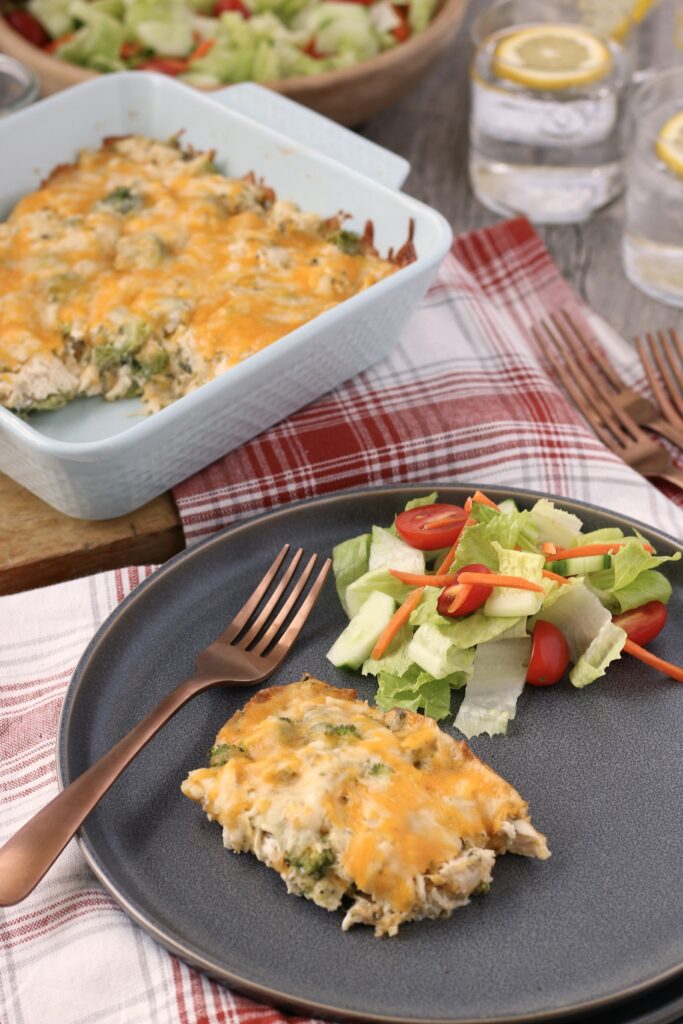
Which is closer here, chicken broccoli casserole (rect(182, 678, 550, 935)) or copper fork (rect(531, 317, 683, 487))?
chicken broccoli casserole (rect(182, 678, 550, 935))

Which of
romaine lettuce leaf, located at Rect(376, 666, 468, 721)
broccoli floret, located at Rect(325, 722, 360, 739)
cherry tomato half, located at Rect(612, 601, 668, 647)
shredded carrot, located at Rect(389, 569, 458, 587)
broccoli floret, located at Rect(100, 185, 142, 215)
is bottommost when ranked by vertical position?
romaine lettuce leaf, located at Rect(376, 666, 468, 721)

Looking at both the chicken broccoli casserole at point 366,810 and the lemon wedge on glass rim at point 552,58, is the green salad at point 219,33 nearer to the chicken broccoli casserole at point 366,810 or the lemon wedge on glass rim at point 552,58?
the lemon wedge on glass rim at point 552,58

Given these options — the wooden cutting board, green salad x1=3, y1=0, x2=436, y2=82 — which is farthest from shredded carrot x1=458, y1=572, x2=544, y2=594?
green salad x1=3, y1=0, x2=436, y2=82

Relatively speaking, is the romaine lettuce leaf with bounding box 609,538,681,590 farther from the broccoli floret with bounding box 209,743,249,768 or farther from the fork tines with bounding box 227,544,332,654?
the broccoli floret with bounding box 209,743,249,768

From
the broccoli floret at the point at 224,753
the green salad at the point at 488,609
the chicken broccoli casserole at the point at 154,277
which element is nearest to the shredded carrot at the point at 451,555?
the green salad at the point at 488,609

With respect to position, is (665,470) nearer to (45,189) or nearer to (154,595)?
(154,595)

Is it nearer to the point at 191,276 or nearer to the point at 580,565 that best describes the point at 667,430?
the point at 580,565

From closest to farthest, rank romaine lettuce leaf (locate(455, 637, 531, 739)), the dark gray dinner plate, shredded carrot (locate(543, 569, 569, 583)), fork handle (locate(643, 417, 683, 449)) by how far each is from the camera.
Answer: the dark gray dinner plate, romaine lettuce leaf (locate(455, 637, 531, 739)), shredded carrot (locate(543, 569, 569, 583)), fork handle (locate(643, 417, 683, 449))
